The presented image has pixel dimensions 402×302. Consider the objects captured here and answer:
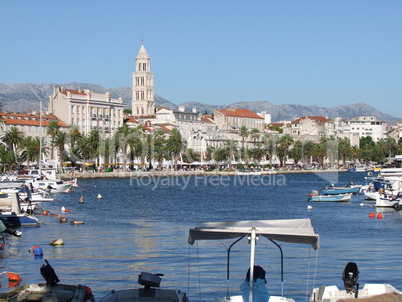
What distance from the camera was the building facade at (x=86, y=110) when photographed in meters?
159

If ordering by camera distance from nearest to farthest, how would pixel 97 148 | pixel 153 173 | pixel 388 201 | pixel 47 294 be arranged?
1. pixel 47 294
2. pixel 388 201
3. pixel 97 148
4. pixel 153 173

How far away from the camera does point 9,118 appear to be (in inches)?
5605

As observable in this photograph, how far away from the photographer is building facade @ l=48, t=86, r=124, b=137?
159 m

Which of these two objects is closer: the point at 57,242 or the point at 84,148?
the point at 57,242

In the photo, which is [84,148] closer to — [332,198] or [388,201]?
[332,198]

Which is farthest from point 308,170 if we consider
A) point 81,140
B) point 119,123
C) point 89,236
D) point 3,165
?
point 89,236

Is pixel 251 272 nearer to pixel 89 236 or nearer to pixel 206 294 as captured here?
pixel 206 294

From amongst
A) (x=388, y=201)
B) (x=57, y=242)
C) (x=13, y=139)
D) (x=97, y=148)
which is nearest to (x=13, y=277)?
(x=57, y=242)

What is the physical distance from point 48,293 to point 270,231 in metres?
6.99

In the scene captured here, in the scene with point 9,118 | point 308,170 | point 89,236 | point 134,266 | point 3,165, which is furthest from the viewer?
point 308,170

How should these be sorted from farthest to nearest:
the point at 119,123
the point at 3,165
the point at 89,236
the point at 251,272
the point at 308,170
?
the point at 308,170 < the point at 119,123 < the point at 3,165 < the point at 89,236 < the point at 251,272

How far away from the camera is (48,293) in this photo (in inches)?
808

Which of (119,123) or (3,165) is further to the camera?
(119,123)

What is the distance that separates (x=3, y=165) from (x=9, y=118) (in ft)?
80.1
